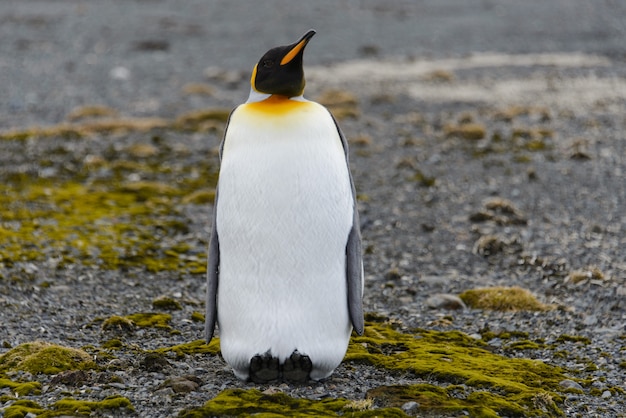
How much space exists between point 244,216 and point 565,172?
9227 mm

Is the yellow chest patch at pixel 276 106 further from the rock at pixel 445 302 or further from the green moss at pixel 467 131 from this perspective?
the green moss at pixel 467 131

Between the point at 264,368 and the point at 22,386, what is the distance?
5.30ft

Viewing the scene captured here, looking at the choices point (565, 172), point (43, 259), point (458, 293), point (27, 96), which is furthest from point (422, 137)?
point (27, 96)

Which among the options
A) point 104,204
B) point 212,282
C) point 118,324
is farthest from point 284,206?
point 104,204

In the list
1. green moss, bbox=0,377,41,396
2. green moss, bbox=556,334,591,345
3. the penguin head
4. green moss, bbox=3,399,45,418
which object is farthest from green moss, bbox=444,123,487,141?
green moss, bbox=3,399,45,418

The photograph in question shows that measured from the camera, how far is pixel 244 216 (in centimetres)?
579

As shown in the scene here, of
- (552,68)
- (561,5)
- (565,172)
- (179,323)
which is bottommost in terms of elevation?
(179,323)

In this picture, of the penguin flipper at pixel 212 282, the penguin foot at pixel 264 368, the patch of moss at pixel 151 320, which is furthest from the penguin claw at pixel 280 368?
the patch of moss at pixel 151 320

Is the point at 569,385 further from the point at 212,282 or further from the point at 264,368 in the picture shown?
the point at 212,282

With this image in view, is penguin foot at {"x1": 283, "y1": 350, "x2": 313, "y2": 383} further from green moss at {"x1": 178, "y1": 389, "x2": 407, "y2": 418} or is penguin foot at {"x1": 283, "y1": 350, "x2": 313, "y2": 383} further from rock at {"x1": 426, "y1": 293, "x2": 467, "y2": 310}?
rock at {"x1": 426, "y1": 293, "x2": 467, "y2": 310}

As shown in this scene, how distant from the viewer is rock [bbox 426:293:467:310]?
8227mm

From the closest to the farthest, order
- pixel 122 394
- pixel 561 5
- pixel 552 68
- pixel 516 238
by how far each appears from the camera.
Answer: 1. pixel 122 394
2. pixel 516 238
3. pixel 552 68
4. pixel 561 5

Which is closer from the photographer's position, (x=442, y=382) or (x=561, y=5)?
(x=442, y=382)

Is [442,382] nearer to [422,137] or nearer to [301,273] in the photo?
[301,273]
